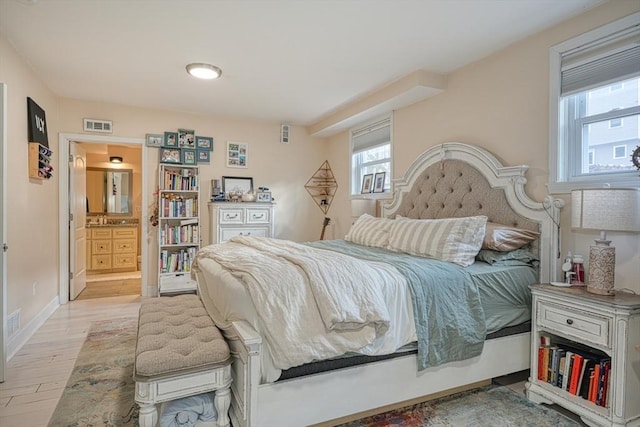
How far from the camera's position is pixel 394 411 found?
1.96m

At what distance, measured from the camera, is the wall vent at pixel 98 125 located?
4.26 m

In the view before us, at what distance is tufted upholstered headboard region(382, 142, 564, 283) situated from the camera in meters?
2.34

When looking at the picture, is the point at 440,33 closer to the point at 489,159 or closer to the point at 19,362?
the point at 489,159

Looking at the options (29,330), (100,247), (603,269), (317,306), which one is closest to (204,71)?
(317,306)

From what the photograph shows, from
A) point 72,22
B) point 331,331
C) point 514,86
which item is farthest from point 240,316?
point 514,86

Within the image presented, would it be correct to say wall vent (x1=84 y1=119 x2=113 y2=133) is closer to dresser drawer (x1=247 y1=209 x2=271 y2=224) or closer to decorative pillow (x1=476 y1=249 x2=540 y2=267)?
dresser drawer (x1=247 y1=209 x2=271 y2=224)

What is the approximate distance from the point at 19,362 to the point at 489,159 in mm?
3874

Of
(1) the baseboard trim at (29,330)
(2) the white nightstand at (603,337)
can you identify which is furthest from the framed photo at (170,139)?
(2) the white nightstand at (603,337)

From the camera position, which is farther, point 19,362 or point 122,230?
point 122,230

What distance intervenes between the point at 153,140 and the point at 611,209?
15.4ft

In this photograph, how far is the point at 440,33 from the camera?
99.8 inches

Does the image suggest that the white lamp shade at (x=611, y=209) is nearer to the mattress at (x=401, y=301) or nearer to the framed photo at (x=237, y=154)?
the mattress at (x=401, y=301)

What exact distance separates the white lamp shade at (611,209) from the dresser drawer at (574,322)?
47 cm

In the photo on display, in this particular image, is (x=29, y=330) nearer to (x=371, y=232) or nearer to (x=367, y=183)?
(x=371, y=232)
